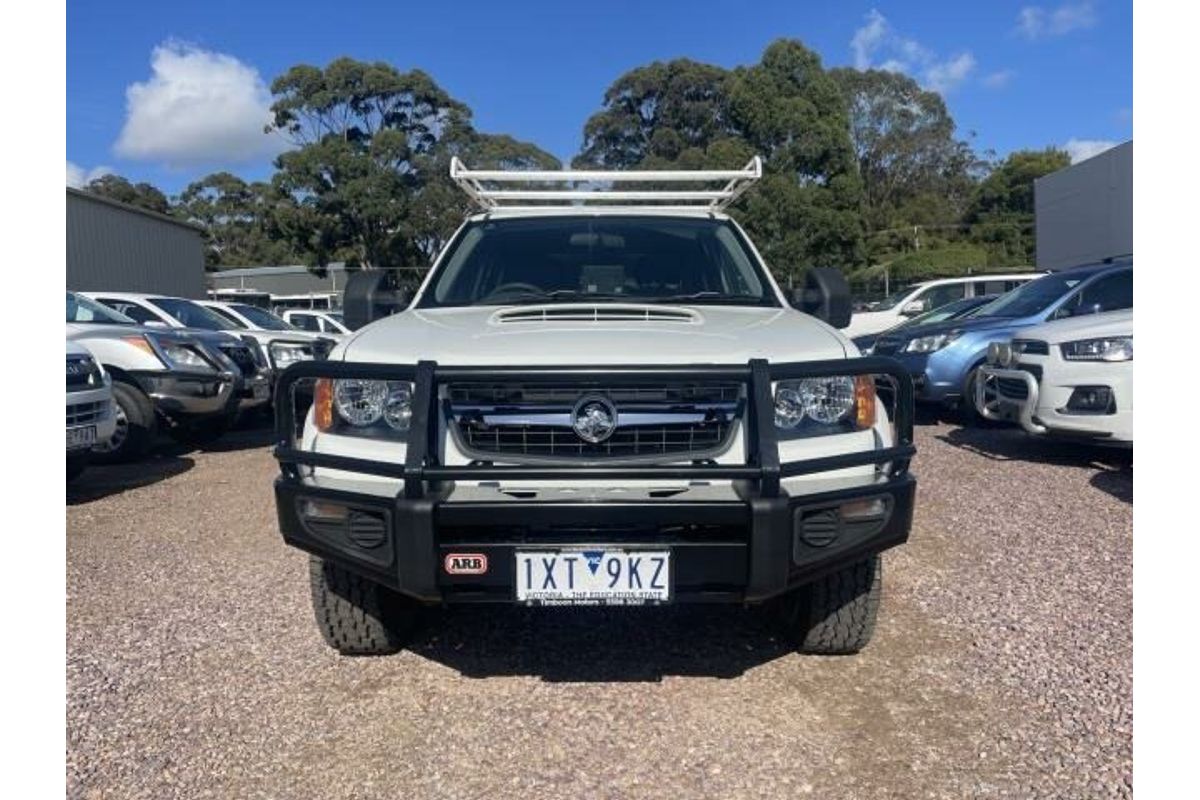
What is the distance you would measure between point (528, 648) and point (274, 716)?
0.97 metres

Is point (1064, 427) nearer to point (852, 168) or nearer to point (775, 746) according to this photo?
point (775, 746)

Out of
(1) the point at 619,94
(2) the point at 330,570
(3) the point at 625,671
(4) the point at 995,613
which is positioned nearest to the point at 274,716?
(2) the point at 330,570

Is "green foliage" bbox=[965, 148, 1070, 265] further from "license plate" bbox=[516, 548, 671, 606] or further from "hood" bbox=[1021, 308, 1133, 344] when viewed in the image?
"license plate" bbox=[516, 548, 671, 606]

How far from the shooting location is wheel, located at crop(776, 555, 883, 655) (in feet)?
10.4

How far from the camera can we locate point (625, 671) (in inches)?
128

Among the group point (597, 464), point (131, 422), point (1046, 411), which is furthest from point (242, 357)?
point (1046, 411)

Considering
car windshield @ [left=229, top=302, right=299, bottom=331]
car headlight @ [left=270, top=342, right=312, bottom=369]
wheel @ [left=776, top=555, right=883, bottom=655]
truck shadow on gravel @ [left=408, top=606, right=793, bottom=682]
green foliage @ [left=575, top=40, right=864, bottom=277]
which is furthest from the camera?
green foliage @ [left=575, top=40, right=864, bottom=277]

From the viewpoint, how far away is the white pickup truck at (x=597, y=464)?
2.64 m

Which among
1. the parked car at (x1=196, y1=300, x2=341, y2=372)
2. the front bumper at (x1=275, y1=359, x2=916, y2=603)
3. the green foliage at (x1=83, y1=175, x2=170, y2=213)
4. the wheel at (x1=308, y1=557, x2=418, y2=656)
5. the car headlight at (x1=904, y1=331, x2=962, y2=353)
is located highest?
the green foliage at (x1=83, y1=175, x2=170, y2=213)

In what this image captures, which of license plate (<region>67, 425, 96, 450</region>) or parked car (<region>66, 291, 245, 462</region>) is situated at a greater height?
parked car (<region>66, 291, 245, 462</region>)

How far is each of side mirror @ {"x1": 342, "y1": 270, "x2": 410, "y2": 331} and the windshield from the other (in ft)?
0.61

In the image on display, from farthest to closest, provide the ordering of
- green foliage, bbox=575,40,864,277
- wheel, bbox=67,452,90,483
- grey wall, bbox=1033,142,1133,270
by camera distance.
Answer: green foliage, bbox=575,40,864,277 < grey wall, bbox=1033,142,1133,270 < wheel, bbox=67,452,90,483

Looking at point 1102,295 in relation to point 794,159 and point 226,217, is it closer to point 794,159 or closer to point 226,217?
point 794,159

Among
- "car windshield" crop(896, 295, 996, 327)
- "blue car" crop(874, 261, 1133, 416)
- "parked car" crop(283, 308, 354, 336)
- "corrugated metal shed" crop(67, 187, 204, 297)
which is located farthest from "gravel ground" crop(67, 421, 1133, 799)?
"corrugated metal shed" crop(67, 187, 204, 297)
